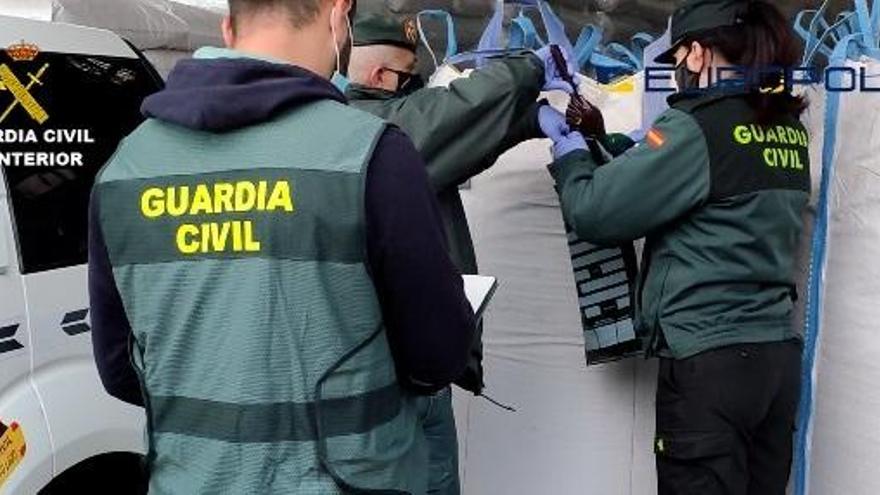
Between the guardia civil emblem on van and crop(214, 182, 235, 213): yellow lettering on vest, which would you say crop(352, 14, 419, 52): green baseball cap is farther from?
crop(214, 182, 235, 213): yellow lettering on vest

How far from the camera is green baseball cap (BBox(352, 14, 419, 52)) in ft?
7.47

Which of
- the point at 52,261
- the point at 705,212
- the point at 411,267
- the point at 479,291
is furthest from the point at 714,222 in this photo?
the point at 52,261

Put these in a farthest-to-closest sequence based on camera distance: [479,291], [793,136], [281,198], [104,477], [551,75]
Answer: [104,477] → [551,75] → [793,136] → [479,291] → [281,198]

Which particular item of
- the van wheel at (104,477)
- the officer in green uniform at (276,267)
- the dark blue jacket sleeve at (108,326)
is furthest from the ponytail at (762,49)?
the van wheel at (104,477)

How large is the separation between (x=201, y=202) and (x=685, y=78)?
1209mm

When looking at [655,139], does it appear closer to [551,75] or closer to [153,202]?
[551,75]

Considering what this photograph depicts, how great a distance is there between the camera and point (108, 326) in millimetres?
1453

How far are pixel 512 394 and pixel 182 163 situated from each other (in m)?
1.53

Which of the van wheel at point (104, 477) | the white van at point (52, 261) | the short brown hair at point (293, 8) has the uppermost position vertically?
the short brown hair at point (293, 8)

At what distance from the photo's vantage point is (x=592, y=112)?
2.17 meters

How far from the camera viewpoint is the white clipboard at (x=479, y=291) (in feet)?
5.05

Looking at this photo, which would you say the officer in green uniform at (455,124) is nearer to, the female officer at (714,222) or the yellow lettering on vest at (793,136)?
the female officer at (714,222)

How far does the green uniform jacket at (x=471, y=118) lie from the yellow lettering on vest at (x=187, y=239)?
30.3 inches

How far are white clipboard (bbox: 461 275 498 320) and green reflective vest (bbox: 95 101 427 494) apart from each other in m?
0.26
